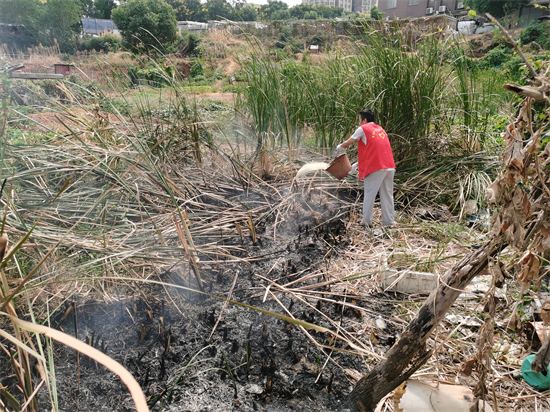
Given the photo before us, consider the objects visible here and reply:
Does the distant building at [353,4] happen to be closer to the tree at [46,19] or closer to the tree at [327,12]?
the tree at [327,12]

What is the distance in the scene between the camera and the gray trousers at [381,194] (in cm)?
373

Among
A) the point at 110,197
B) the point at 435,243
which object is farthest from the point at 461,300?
the point at 110,197

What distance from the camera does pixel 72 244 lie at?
7.46ft

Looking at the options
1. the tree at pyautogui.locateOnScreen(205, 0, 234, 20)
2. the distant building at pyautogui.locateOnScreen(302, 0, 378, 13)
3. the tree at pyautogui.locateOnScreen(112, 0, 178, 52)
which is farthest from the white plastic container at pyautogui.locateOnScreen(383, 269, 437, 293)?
the distant building at pyautogui.locateOnScreen(302, 0, 378, 13)

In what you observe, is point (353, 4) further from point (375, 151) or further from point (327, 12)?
point (375, 151)

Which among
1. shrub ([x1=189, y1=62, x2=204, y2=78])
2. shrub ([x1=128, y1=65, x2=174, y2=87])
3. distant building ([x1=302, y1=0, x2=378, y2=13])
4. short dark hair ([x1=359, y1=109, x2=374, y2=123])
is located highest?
distant building ([x1=302, y1=0, x2=378, y2=13])

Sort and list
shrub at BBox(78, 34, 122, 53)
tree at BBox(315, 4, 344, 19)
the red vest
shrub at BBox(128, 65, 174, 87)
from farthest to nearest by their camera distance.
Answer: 1. tree at BBox(315, 4, 344, 19)
2. shrub at BBox(78, 34, 122, 53)
3. the red vest
4. shrub at BBox(128, 65, 174, 87)

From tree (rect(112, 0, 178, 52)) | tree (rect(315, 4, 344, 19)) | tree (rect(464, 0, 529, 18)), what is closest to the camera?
tree (rect(464, 0, 529, 18))

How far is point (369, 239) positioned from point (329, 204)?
79cm

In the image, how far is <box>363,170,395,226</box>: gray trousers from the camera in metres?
3.73

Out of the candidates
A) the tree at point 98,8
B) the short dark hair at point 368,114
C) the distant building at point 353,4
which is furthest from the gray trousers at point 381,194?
the distant building at point 353,4

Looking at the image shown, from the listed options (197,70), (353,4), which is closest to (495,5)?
(197,70)

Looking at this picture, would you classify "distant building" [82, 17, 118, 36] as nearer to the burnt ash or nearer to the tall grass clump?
the tall grass clump

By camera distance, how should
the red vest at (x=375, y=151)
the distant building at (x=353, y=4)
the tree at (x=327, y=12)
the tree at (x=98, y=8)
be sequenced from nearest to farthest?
1. the red vest at (x=375, y=151)
2. the tree at (x=98, y=8)
3. the tree at (x=327, y=12)
4. the distant building at (x=353, y=4)
